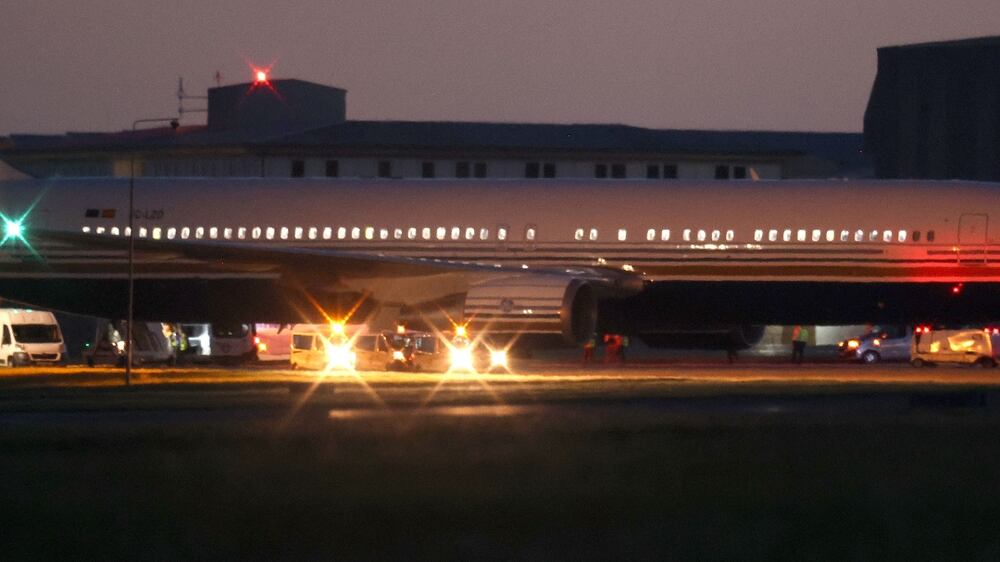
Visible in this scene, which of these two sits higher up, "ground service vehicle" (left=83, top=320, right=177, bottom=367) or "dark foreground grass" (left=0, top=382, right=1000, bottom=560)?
"ground service vehicle" (left=83, top=320, right=177, bottom=367)

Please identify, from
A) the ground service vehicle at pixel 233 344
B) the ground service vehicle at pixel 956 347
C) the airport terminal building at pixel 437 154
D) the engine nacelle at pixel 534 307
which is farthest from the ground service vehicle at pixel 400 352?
the airport terminal building at pixel 437 154

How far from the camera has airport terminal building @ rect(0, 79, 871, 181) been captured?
107125 mm

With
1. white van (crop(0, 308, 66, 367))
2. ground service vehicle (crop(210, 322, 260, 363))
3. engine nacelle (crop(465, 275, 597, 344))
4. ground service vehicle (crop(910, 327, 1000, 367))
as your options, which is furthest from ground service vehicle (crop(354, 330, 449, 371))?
ground service vehicle (crop(910, 327, 1000, 367))

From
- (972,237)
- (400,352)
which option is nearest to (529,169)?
(400,352)

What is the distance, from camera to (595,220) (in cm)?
4403

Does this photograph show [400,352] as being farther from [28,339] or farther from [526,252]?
[28,339]

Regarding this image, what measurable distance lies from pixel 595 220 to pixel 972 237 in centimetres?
919

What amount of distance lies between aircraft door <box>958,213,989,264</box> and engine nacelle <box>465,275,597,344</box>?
893 centimetres

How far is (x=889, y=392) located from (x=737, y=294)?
10.8 m

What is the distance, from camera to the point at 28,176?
52250 millimetres

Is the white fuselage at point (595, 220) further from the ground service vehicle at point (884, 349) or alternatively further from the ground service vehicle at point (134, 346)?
the ground service vehicle at point (884, 349)

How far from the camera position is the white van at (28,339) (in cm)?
6050

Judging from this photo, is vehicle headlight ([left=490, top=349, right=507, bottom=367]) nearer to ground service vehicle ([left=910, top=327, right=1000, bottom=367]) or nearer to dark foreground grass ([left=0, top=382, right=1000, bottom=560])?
ground service vehicle ([left=910, top=327, right=1000, bottom=367])

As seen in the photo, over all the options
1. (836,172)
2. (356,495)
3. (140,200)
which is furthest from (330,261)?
(836,172)
